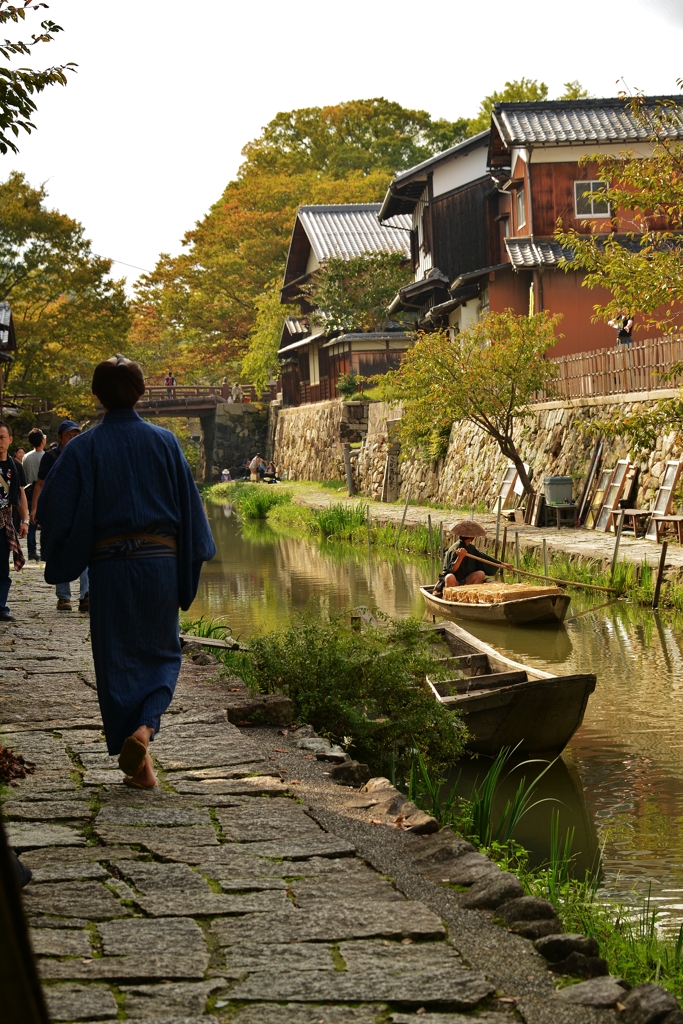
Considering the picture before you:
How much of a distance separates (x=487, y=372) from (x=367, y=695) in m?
16.2

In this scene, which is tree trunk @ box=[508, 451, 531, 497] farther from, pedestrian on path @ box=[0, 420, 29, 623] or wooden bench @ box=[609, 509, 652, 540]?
pedestrian on path @ box=[0, 420, 29, 623]

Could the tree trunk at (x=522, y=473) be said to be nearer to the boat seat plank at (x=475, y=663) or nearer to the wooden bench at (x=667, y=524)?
the wooden bench at (x=667, y=524)

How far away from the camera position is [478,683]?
876cm

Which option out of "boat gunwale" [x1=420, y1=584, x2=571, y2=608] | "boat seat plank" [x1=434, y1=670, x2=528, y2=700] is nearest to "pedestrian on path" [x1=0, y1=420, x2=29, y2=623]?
"boat seat plank" [x1=434, y1=670, x2=528, y2=700]

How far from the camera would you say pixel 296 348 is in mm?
49250

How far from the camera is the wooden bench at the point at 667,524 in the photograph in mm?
17391

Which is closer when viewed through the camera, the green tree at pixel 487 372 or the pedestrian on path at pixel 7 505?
the pedestrian on path at pixel 7 505

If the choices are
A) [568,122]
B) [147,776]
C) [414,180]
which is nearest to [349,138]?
[414,180]

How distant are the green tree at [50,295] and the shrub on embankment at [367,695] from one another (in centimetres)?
2947

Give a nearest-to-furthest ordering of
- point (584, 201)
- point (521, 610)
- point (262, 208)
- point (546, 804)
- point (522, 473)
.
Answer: point (546, 804) → point (521, 610) → point (522, 473) → point (584, 201) → point (262, 208)

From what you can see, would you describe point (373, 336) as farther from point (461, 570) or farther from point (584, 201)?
point (461, 570)

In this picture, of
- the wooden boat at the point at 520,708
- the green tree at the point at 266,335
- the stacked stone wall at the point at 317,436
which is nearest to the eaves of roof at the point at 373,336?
the stacked stone wall at the point at 317,436

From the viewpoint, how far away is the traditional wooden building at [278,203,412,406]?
42219 millimetres

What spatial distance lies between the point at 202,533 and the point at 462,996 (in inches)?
108
